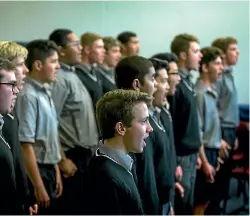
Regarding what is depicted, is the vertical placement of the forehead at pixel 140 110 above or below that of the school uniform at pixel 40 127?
above

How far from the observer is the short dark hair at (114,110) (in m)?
1.73

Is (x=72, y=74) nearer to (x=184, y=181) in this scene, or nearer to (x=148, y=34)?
(x=184, y=181)

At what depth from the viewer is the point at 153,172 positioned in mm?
2174

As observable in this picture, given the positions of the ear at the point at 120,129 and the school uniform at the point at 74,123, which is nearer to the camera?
the ear at the point at 120,129

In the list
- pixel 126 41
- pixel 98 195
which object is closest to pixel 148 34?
pixel 126 41

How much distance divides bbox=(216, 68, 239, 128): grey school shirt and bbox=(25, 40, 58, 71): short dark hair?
1.90m

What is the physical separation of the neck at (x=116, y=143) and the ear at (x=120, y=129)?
2cm

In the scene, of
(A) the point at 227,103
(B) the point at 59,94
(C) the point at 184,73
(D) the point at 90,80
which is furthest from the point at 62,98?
(A) the point at 227,103

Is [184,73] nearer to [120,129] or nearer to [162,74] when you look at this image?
[162,74]

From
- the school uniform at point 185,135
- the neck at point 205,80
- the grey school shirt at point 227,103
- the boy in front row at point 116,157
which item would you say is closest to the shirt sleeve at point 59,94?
the school uniform at point 185,135

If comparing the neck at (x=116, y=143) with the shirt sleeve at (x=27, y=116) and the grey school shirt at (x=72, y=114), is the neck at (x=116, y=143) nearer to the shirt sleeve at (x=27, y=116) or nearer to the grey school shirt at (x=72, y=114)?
the shirt sleeve at (x=27, y=116)

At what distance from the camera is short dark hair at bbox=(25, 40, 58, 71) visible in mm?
2730

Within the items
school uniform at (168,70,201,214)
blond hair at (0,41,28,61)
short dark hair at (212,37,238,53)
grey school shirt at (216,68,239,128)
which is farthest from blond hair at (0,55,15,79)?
short dark hair at (212,37,238,53)

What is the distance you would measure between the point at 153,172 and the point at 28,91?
2.63ft
